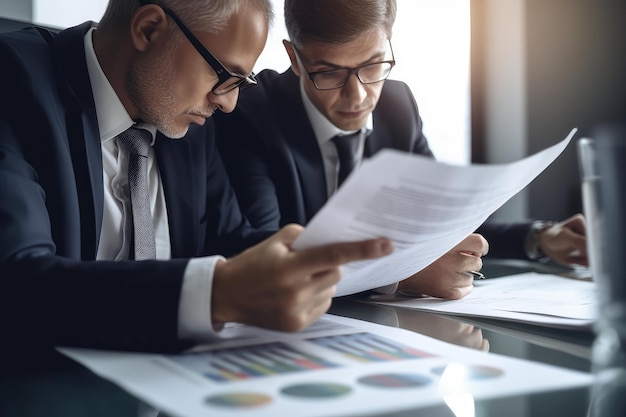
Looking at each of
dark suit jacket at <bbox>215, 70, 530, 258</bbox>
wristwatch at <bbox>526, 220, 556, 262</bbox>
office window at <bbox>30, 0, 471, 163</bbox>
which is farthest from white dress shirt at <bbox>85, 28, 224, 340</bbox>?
office window at <bbox>30, 0, 471, 163</bbox>

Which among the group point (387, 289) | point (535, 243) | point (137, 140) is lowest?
point (535, 243)

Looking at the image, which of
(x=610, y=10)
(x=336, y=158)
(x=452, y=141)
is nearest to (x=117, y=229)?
(x=336, y=158)

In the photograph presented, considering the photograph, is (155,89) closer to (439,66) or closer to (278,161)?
(278,161)

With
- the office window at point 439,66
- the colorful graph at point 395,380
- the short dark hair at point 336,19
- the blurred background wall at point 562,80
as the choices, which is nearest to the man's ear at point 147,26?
the short dark hair at point 336,19

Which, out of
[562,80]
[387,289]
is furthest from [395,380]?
[562,80]

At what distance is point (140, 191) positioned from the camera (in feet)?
3.56

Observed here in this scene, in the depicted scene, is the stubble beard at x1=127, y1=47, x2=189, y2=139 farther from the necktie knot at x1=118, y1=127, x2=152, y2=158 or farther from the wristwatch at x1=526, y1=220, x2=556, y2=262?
the wristwatch at x1=526, y1=220, x2=556, y2=262

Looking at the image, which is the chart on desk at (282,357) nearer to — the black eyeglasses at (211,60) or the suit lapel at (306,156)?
the black eyeglasses at (211,60)

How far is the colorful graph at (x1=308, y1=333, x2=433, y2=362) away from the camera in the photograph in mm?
596

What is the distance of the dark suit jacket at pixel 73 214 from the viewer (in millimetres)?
620

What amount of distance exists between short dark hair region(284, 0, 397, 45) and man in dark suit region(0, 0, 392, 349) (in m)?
0.23

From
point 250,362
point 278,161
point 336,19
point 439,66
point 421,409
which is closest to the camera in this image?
point 421,409

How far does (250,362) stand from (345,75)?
965mm

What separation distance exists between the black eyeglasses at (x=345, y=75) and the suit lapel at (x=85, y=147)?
558 mm
